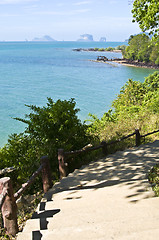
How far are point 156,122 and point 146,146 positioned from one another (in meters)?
4.51

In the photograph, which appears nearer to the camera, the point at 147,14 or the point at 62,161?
the point at 62,161

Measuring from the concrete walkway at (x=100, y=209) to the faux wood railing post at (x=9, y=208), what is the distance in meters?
0.32

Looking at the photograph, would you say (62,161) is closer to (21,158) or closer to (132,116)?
(21,158)

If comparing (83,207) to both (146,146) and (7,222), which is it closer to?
(7,222)

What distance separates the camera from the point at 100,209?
13.4 ft

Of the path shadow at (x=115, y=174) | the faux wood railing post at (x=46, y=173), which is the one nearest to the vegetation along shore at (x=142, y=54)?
the path shadow at (x=115, y=174)

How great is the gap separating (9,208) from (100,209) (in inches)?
63.2

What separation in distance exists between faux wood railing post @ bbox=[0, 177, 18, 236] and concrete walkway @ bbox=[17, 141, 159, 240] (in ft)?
1.04

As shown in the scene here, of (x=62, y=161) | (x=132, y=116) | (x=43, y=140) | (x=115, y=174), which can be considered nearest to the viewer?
(x=115, y=174)

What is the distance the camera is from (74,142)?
8.73 meters

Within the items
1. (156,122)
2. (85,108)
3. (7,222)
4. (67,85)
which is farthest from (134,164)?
(67,85)

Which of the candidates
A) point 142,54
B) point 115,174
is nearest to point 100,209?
point 115,174

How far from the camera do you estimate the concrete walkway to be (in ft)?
10.9

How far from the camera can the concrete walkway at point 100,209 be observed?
3.32 m
